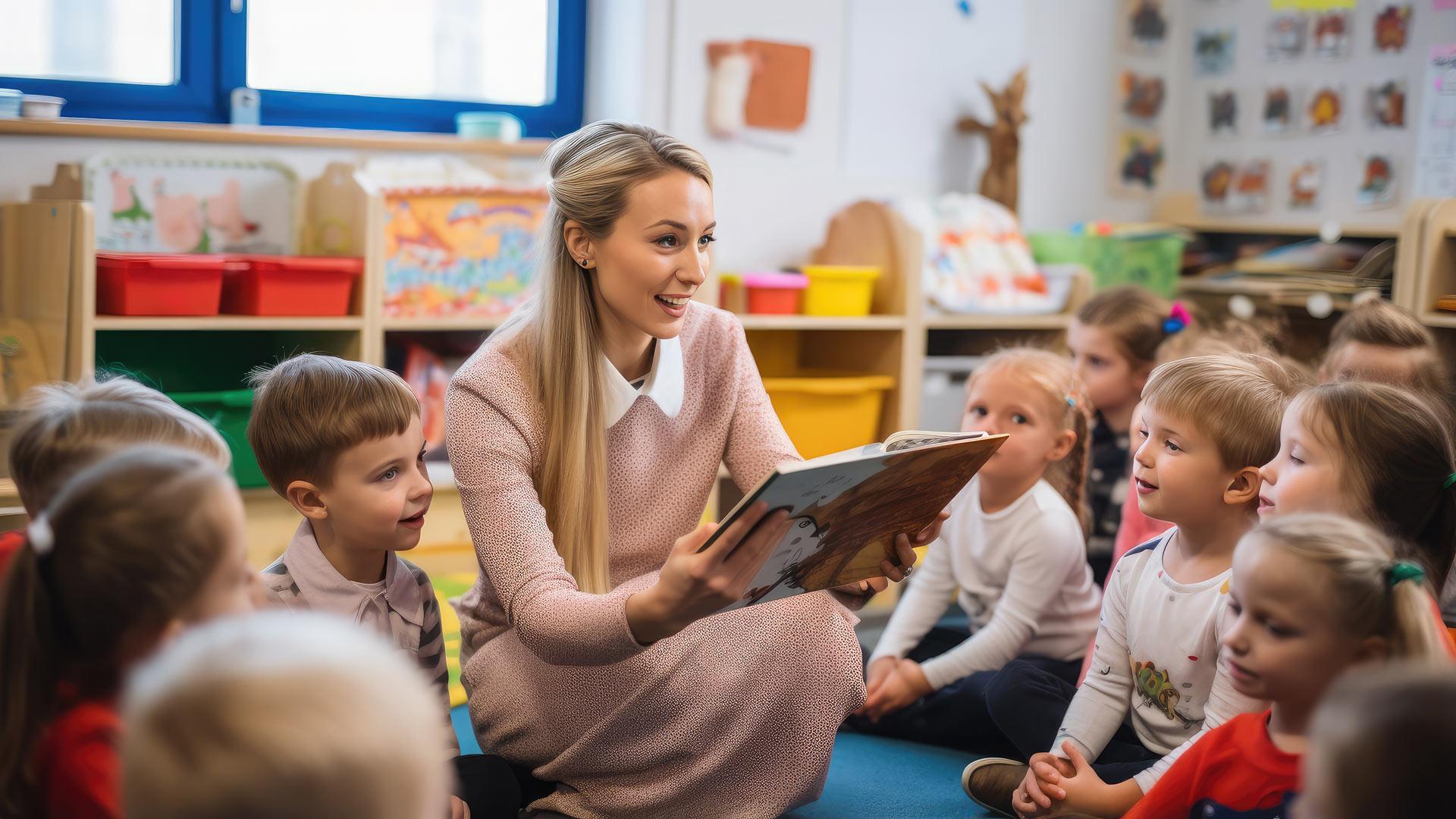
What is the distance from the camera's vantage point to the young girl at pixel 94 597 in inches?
37.2

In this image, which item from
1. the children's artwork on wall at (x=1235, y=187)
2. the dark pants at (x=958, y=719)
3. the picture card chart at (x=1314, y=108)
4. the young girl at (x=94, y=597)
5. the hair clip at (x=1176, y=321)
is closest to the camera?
the young girl at (x=94, y=597)

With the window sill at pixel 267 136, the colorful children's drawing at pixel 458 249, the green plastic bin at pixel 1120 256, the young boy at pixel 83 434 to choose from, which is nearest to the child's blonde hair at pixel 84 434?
the young boy at pixel 83 434

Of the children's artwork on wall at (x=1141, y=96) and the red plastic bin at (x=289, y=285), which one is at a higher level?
the children's artwork on wall at (x=1141, y=96)

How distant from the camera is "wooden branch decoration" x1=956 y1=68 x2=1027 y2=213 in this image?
3381 millimetres

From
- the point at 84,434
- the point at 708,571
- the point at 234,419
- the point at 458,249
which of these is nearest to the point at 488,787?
the point at 708,571

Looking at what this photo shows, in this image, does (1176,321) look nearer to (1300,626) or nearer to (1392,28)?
(1392,28)

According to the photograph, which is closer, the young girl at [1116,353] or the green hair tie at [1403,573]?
the green hair tie at [1403,573]

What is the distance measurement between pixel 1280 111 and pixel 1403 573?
9.22ft

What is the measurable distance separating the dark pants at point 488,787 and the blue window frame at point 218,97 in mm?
1872

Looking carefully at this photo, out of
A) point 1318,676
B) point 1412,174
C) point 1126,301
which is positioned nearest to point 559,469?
point 1318,676

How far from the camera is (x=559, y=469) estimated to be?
5.15 feet

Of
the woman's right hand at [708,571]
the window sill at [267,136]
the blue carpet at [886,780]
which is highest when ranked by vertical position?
the window sill at [267,136]

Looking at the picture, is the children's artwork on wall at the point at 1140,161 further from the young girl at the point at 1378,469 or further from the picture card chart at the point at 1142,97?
the young girl at the point at 1378,469

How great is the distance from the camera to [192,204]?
8.84ft
